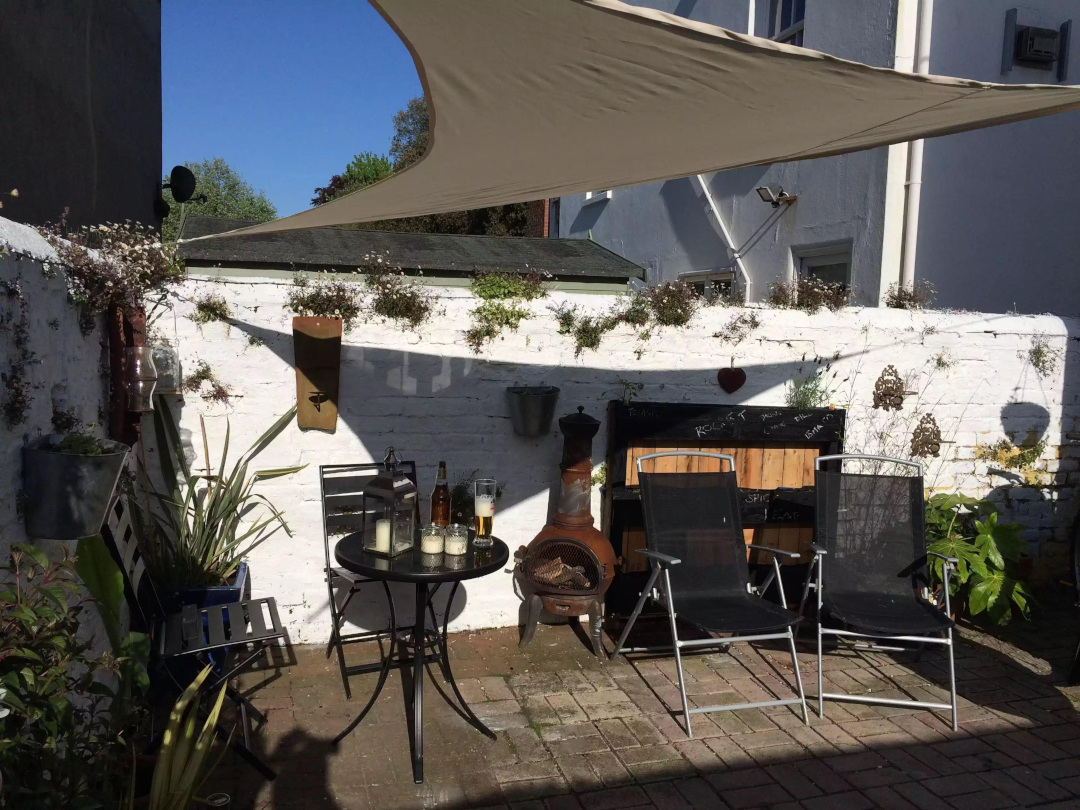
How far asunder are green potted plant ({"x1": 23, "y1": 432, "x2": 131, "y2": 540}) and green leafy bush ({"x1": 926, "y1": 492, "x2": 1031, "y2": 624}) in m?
3.82

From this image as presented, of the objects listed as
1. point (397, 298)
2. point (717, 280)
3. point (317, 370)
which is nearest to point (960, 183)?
point (717, 280)

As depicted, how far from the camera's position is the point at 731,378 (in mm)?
4395

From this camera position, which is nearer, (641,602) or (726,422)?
(641,602)

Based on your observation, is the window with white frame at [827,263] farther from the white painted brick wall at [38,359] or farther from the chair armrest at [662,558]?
the white painted brick wall at [38,359]

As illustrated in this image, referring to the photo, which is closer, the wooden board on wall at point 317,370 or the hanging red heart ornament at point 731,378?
the wooden board on wall at point 317,370

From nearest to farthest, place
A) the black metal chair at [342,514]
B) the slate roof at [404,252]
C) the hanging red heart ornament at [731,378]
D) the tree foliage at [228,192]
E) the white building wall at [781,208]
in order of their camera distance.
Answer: the black metal chair at [342,514]
the hanging red heart ornament at [731,378]
the white building wall at [781,208]
the slate roof at [404,252]
the tree foliage at [228,192]

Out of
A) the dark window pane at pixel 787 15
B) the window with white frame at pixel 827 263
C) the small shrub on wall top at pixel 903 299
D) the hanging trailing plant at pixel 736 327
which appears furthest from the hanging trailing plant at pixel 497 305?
the dark window pane at pixel 787 15

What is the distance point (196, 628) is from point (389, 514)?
0.81 meters

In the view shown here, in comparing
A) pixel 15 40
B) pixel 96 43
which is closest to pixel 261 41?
pixel 96 43

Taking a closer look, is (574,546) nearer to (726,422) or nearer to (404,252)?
(726,422)

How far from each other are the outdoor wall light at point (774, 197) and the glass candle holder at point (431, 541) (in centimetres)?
530

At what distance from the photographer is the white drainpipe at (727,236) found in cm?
787

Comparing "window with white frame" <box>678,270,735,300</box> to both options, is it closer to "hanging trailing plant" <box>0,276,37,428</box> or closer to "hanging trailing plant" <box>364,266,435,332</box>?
"hanging trailing plant" <box>364,266,435,332</box>

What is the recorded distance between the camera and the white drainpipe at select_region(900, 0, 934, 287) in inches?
224
